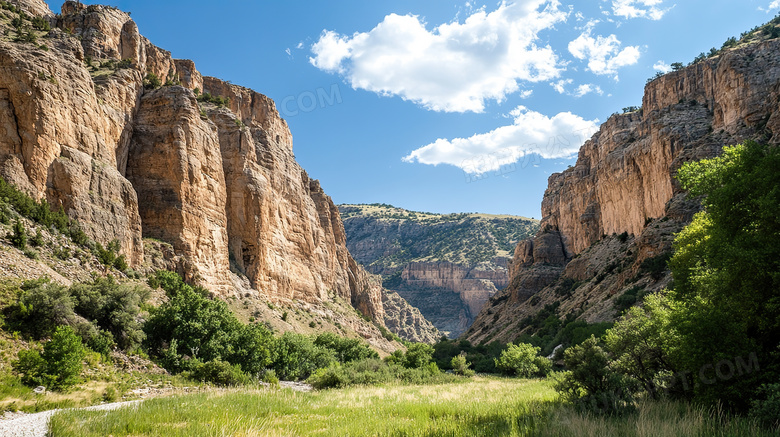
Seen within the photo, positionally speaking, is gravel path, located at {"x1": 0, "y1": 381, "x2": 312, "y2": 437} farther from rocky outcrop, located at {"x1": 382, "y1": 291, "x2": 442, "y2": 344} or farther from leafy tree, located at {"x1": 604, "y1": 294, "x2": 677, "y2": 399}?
rocky outcrop, located at {"x1": 382, "y1": 291, "x2": 442, "y2": 344}

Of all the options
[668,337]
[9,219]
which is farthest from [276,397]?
[9,219]

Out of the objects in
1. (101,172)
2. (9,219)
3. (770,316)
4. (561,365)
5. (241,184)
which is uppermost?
(241,184)

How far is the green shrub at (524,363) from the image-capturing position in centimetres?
3644

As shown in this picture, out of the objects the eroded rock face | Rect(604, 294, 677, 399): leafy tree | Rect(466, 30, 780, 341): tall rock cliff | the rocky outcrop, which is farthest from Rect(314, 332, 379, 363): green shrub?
the rocky outcrop

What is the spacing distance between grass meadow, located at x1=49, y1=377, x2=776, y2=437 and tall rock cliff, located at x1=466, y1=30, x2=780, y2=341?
29.6 metres

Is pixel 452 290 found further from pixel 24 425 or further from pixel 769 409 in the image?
pixel 24 425

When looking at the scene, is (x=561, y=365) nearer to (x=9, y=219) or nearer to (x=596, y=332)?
(x=596, y=332)

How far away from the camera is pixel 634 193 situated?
69312 mm

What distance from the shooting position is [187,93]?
1934 inches

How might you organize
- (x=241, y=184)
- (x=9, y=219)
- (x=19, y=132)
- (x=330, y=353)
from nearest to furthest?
(x=9, y=219) → (x=19, y=132) → (x=330, y=353) → (x=241, y=184)

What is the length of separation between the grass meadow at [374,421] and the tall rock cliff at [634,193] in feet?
97.2

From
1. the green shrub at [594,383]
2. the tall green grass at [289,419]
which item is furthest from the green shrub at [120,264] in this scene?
the green shrub at [594,383]

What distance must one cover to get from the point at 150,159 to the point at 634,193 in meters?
68.2

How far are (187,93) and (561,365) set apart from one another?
47.9 meters
